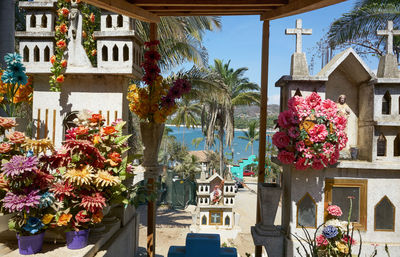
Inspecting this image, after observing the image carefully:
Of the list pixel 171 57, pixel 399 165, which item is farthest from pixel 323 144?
pixel 171 57

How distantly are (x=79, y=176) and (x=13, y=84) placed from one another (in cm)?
218

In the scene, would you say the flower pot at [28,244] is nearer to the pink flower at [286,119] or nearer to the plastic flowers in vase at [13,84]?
the plastic flowers in vase at [13,84]

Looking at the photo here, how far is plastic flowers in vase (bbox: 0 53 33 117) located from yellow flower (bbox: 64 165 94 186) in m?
1.65

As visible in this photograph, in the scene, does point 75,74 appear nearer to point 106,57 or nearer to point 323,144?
point 106,57

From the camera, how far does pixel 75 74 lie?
3.41 metres

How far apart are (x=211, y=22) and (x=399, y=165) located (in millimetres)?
8843

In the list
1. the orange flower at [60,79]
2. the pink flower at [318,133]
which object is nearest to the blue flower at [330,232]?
the pink flower at [318,133]

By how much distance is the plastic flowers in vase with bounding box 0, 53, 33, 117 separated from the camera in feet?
9.60

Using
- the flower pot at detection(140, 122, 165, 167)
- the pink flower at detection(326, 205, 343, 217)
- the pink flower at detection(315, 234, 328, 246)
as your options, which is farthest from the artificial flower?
the pink flower at detection(326, 205, 343, 217)

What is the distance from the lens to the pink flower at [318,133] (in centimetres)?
295

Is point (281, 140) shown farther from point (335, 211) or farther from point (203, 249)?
point (203, 249)

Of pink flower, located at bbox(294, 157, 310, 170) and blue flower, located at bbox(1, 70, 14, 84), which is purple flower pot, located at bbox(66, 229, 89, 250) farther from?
pink flower, located at bbox(294, 157, 310, 170)

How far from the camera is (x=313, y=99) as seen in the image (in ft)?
10.2

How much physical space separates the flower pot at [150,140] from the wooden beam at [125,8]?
49.2 inches
